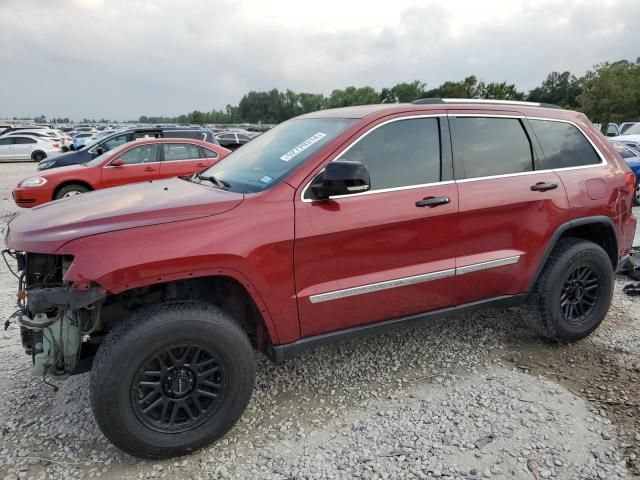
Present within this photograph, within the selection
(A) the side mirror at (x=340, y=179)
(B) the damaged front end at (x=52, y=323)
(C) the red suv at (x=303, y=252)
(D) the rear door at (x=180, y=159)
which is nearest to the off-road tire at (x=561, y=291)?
(C) the red suv at (x=303, y=252)

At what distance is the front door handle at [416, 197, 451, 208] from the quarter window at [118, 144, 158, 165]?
7790mm

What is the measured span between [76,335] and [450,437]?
2.17m

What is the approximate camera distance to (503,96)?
55.4m

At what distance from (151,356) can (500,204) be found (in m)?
2.46

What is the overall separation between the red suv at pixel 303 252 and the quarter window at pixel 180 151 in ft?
21.2

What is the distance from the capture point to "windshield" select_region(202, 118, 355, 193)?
295cm

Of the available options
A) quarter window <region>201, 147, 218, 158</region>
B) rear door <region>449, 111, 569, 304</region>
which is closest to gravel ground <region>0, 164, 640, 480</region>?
rear door <region>449, 111, 569, 304</region>

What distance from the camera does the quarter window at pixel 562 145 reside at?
12.1 feet

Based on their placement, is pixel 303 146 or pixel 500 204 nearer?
pixel 303 146

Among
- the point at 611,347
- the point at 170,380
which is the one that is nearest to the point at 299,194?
the point at 170,380

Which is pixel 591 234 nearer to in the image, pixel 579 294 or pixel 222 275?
pixel 579 294

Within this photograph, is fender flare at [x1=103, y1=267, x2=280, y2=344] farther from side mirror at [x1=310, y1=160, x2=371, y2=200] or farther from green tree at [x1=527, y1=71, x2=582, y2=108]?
green tree at [x1=527, y1=71, x2=582, y2=108]

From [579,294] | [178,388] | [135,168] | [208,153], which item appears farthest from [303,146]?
[208,153]

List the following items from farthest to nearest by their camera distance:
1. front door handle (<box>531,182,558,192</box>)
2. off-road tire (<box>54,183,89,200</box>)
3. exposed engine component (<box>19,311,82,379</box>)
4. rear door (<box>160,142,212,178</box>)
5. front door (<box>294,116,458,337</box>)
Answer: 1. rear door (<box>160,142,212,178</box>)
2. off-road tire (<box>54,183,89,200</box>)
3. front door handle (<box>531,182,558,192</box>)
4. front door (<box>294,116,458,337</box>)
5. exposed engine component (<box>19,311,82,379</box>)
